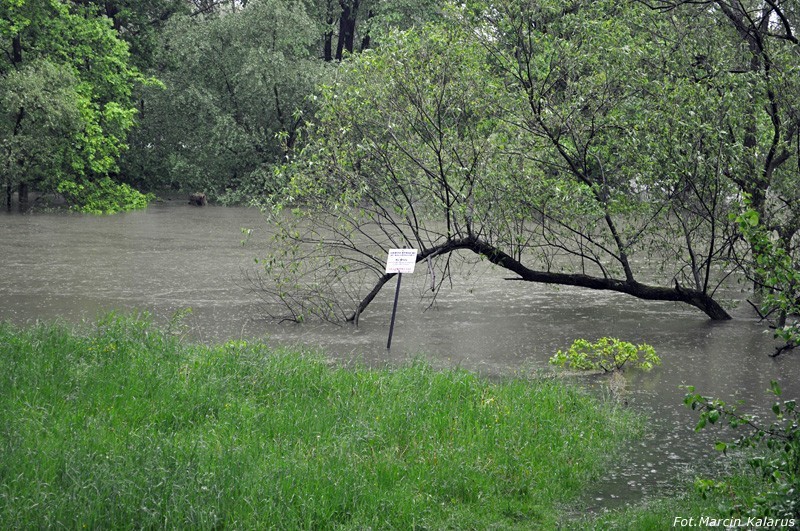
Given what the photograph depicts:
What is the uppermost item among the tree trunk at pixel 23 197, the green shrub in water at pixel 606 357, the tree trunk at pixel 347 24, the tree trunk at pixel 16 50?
the tree trunk at pixel 347 24

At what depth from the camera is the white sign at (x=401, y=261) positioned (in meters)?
11.4

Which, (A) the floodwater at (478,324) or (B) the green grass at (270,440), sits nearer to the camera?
(B) the green grass at (270,440)

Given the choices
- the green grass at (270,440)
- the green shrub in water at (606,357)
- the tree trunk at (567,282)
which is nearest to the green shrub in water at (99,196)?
the tree trunk at (567,282)

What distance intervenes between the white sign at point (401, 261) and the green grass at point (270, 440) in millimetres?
1904

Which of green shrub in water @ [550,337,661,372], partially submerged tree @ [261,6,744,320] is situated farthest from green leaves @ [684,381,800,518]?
partially submerged tree @ [261,6,744,320]

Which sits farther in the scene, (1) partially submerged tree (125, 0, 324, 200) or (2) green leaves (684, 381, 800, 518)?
(1) partially submerged tree (125, 0, 324, 200)

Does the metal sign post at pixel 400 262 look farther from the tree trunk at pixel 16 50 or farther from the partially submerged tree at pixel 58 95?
the tree trunk at pixel 16 50

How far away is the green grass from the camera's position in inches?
219

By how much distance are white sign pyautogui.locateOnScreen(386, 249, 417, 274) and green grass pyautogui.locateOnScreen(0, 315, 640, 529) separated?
6.25ft

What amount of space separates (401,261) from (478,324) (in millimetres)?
2391

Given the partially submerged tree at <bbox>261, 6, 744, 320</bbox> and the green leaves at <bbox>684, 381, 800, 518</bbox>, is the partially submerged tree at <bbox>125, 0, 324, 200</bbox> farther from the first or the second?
the green leaves at <bbox>684, 381, 800, 518</bbox>

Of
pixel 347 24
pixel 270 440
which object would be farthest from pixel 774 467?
pixel 347 24

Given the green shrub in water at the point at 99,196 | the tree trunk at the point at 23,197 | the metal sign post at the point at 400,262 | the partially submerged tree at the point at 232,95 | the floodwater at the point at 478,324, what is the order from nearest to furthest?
the floodwater at the point at 478,324
the metal sign post at the point at 400,262
the tree trunk at the point at 23,197
the green shrub in water at the point at 99,196
the partially submerged tree at the point at 232,95

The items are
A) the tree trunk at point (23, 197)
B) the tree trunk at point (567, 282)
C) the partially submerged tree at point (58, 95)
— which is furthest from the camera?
the tree trunk at point (23, 197)
